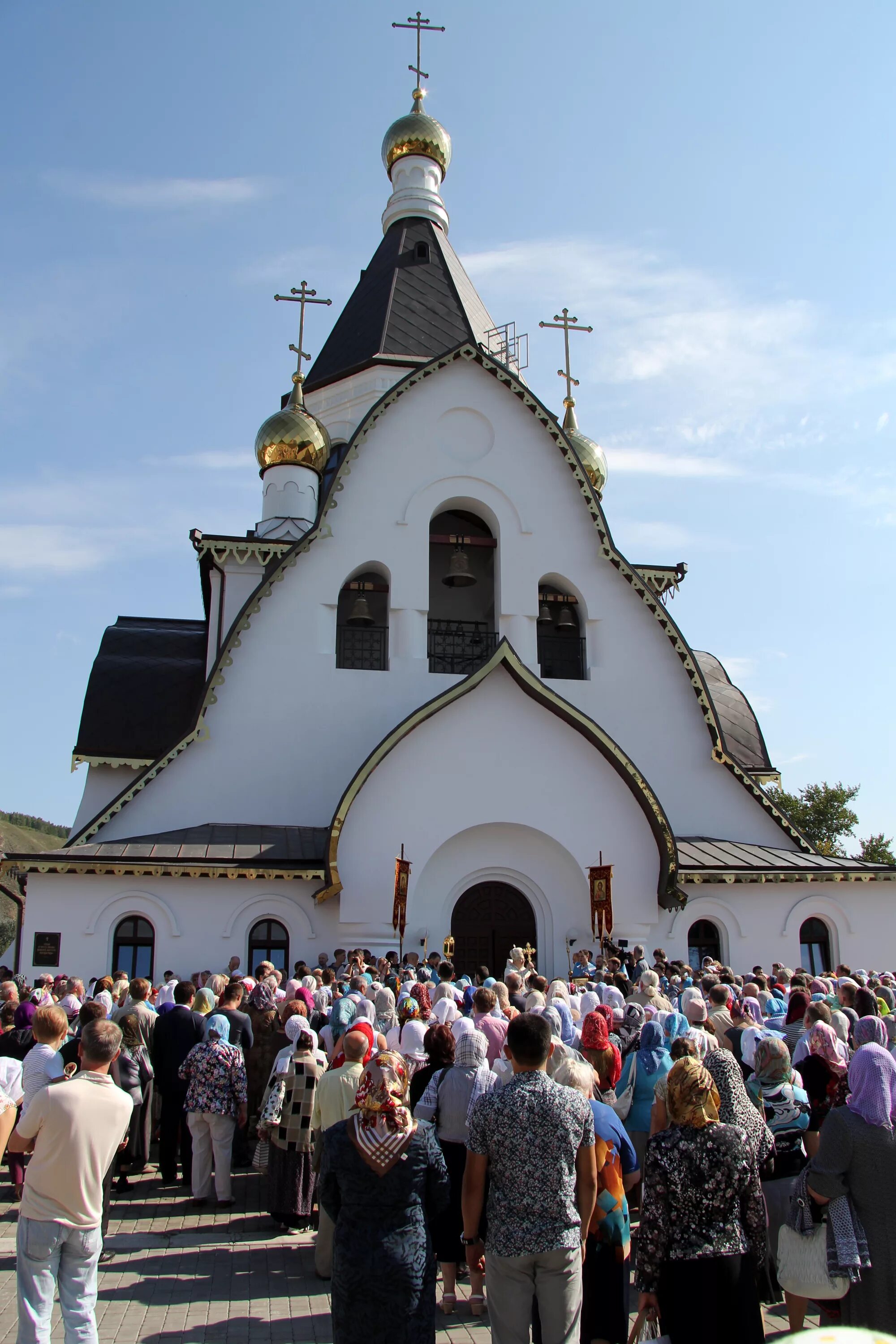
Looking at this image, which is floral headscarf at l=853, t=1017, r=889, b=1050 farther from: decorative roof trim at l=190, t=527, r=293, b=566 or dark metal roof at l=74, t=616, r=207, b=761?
decorative roof trim at l=190, t=527, r=293, b=566

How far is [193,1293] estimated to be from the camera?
248 inches

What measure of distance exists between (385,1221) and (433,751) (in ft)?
41.8

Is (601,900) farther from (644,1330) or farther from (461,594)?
(644,1330)

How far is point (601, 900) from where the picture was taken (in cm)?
1645

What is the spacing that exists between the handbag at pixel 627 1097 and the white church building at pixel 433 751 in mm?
9540

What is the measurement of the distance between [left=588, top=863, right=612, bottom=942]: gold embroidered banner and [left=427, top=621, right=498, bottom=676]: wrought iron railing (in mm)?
4385

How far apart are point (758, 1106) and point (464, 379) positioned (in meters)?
16.6

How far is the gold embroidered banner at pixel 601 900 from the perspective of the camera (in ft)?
53.1

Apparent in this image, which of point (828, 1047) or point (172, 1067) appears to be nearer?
point (828, 1047)

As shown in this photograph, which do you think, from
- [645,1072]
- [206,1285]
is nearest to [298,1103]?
[206,1285]

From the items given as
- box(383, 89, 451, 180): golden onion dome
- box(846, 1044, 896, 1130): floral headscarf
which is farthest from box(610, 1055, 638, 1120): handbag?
box(383, 89, 451, 180): golden onion dome

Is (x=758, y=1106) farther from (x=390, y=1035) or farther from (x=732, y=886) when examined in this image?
(x=732, y=886)

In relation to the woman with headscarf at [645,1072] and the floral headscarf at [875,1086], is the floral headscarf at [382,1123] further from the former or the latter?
the woman with headscarf at [645,1072]

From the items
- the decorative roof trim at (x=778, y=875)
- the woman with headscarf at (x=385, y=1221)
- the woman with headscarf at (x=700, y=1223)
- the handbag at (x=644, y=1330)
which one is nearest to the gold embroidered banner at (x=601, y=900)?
the decorative roof trim at (x=778, y=875)
